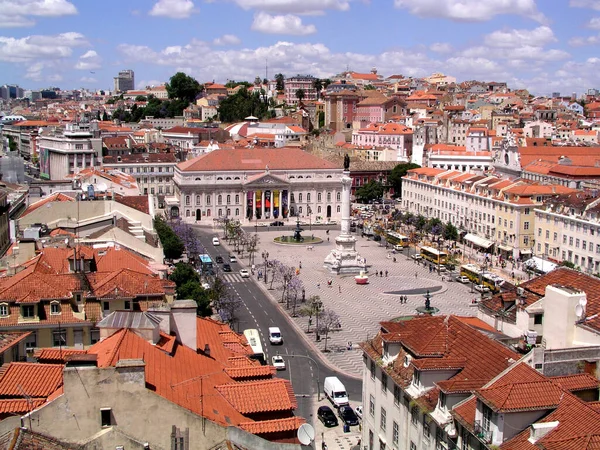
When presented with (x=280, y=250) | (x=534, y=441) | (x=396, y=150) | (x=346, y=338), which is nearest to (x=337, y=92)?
(x=396, y=150)

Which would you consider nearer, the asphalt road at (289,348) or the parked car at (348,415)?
the parked car at (348,415)

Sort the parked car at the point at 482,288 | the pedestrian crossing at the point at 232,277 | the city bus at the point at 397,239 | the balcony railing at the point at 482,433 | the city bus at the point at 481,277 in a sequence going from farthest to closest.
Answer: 1. the city bus at the point at 397,239
2. the pedestrian crossing at the point at 232,277
3. the city bus at the point at 481,277
4. the parked car at the point at 482,288
5. the balcony railing at the point at 482,433

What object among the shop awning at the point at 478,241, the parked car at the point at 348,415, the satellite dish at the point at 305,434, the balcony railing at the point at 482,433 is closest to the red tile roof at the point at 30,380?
the satellite dish at the point at 305,434

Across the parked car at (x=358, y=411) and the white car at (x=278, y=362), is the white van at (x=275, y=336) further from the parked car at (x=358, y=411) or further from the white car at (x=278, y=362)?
the parked car at (x=358, y=411)

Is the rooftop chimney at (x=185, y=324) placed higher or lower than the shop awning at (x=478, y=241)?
higher

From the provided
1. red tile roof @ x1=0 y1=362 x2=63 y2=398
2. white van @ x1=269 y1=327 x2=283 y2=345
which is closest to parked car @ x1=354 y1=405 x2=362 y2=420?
white van @ x1=269 y1=327 x2=283 y2=345

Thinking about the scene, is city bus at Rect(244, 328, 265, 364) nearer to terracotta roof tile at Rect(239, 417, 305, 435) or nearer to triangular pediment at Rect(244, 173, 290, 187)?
terracotta roof tile at Rect(239, 417, 305, 435)

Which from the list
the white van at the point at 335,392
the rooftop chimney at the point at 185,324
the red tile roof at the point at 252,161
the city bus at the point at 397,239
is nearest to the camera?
the rooftop chimney at the point at 185,324
